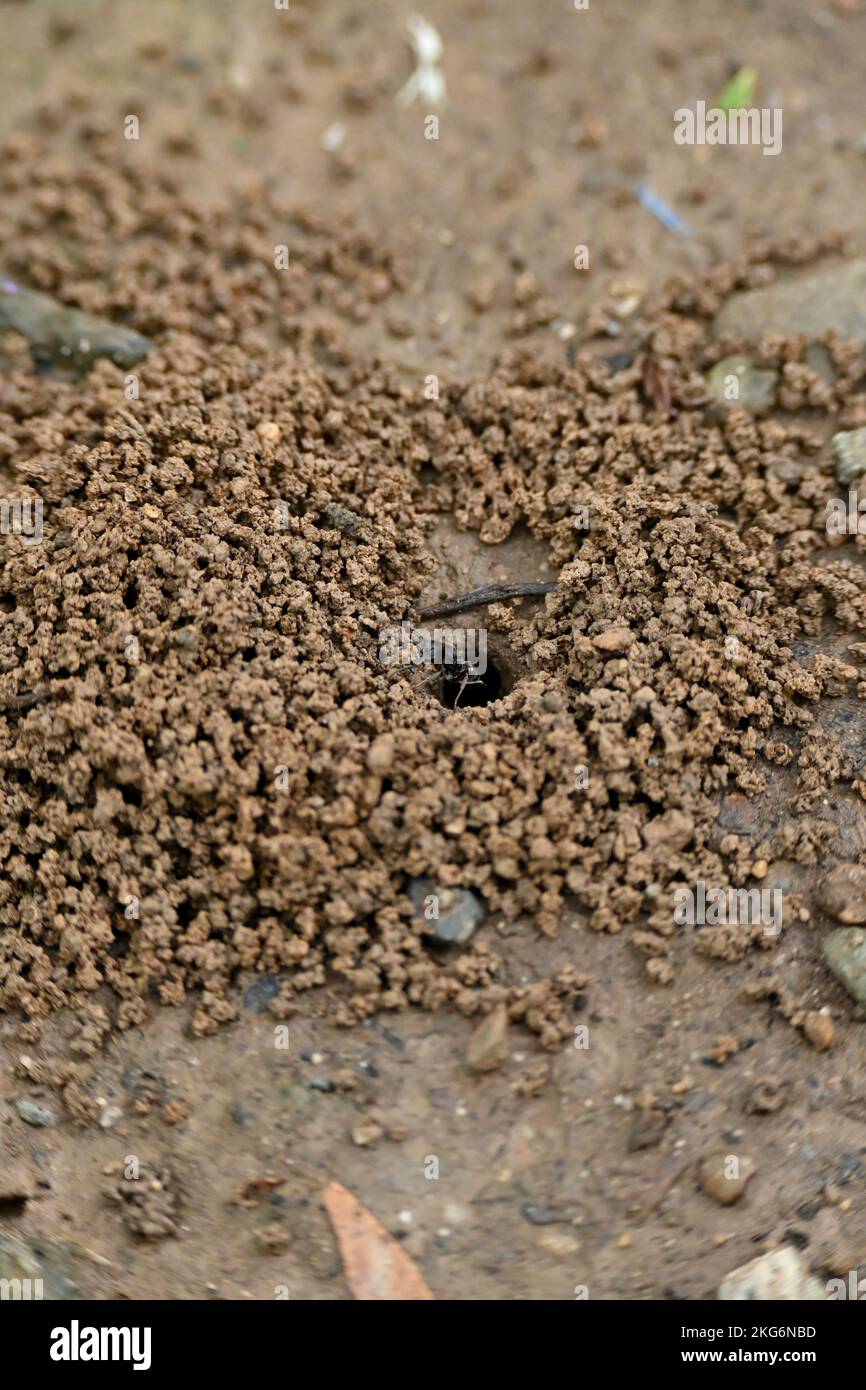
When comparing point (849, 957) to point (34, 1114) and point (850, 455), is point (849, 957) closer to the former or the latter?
point (850, 455)

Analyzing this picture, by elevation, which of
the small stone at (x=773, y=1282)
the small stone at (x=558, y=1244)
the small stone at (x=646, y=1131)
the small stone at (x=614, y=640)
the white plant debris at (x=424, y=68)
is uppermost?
the white plant debris at (x=424, y=68)

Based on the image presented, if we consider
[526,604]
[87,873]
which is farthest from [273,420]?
[87,873]

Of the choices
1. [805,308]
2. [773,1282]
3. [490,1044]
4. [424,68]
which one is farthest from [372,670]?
[424,68]

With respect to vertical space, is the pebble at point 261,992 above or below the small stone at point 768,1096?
above

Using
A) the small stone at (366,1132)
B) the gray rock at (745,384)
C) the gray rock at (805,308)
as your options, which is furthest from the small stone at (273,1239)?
the gray rock at (805,308)

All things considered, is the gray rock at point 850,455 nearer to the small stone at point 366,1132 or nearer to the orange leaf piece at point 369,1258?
the small stone at point 366,1132

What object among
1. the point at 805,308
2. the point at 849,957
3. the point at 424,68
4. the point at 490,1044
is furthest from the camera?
the point at 424,68
